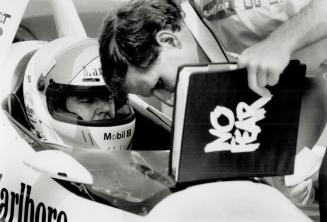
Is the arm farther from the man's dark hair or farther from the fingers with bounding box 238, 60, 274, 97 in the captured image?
the man's dark hair

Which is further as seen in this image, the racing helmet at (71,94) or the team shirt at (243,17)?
the racing helmet at (71,94)

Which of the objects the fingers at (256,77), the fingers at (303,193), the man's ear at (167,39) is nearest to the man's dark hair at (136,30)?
the man's ear at (167,39)

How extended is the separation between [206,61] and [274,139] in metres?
0.30

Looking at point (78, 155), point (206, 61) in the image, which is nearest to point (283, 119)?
point (206, 61)

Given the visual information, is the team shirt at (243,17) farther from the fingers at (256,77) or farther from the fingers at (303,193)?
the fingers at (303,193)

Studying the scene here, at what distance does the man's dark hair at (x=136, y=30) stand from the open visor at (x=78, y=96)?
0.07 meters

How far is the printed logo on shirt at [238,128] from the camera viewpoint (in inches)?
77.5

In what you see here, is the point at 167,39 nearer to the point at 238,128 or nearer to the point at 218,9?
the point at 218,9

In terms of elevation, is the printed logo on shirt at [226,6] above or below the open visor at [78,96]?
above

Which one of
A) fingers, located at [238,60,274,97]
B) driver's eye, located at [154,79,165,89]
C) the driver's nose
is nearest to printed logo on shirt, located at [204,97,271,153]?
fingers, located at [238,60,274,97]

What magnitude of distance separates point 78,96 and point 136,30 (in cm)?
27

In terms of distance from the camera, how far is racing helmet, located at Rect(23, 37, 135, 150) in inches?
81.6

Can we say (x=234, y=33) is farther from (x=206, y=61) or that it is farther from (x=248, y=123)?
(x=248, y=123)

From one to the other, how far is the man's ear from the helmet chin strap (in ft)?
0.17
